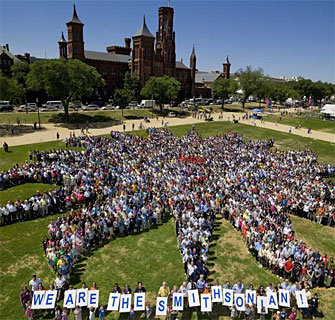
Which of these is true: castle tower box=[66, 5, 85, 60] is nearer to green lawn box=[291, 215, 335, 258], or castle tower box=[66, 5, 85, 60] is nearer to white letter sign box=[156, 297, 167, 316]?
green lawn box=[291, 215, 335, 258]

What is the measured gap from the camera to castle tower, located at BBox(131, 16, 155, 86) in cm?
8869

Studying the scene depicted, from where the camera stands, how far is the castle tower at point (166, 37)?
315ft

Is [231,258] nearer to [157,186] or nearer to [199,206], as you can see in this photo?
[199,206]

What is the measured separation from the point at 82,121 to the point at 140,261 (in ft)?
152

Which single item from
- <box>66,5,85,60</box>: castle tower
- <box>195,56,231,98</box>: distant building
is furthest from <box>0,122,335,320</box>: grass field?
<box>195,56,231,98</box>: distant building

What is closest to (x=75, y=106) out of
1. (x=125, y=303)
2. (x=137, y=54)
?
(x=137, y=54)

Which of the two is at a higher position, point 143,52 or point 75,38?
point 75,38

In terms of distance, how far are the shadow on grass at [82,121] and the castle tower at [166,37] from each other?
42235mm

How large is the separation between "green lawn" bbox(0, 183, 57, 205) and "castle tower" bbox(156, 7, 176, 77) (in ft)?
254

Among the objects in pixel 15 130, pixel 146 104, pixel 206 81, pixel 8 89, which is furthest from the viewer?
pixel 206 81

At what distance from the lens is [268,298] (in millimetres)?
11969

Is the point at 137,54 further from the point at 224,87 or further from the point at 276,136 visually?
the point at 276,136

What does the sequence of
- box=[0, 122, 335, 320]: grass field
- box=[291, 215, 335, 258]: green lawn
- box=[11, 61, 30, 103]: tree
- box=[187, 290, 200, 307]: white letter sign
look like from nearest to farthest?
box=[187, 290, 200, 307]: white letter sign → box=[0, 122, 335, 320]: grass field → box=[291, 215, 335, 258]: green lawn → box=[11, 61, 30, 103]: tree

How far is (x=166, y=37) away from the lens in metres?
96.6
